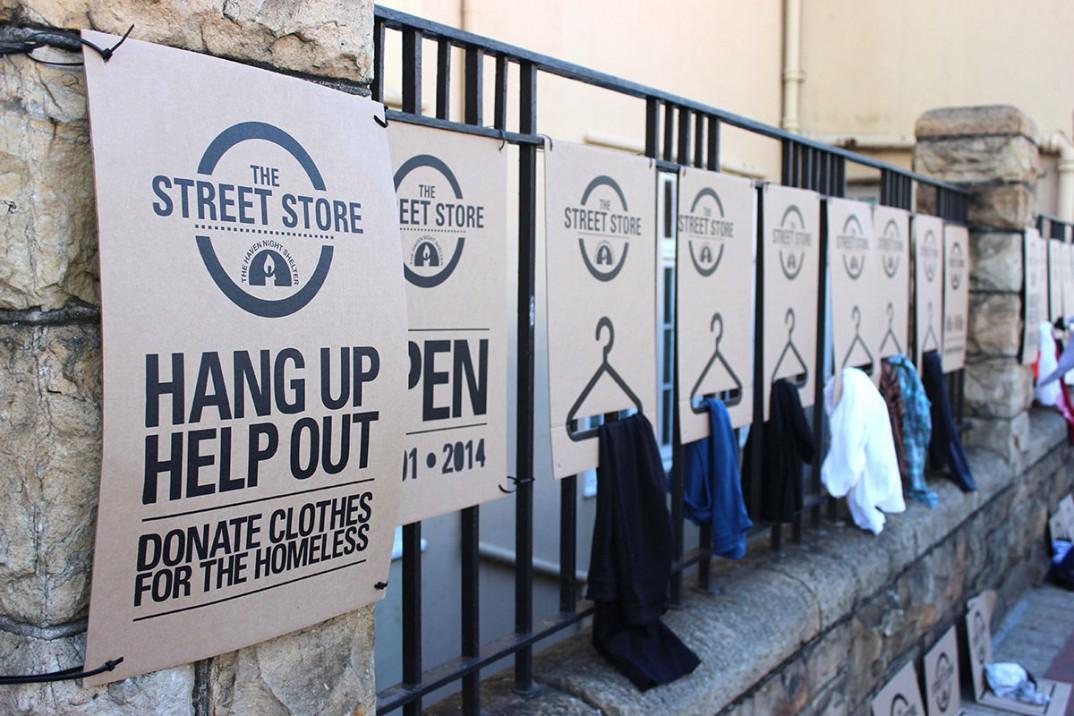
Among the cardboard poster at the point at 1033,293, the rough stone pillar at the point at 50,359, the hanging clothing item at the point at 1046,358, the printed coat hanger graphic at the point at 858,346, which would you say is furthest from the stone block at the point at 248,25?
Answer: the hanging clothing item at the point at 1046,358

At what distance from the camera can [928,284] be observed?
5039 mm

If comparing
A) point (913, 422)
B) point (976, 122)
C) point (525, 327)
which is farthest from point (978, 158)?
point (525, 327)

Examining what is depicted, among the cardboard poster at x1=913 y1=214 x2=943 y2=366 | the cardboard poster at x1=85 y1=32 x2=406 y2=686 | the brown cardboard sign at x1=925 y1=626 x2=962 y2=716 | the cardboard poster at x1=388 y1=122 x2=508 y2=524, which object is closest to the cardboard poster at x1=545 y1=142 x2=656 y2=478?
the cardboard poster at x1=388 y1=122 x2=508 y2=524

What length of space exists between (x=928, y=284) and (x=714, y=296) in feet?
7.95

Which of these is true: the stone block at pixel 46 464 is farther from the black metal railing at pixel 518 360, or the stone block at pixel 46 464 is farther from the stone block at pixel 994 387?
the stone block at pixel 994 387

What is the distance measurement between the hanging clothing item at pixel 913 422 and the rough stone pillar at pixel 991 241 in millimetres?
1574

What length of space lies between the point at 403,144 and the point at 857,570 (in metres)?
2.53

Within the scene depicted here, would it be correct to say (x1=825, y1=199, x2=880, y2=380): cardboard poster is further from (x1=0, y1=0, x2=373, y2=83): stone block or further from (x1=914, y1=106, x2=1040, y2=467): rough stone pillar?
(x1=0, y1=0, x2=373, y2=83): stone block

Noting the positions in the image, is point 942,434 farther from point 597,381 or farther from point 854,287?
point 597,381

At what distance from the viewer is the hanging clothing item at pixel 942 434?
4898 millimetres

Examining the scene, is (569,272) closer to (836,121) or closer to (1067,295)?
(1067,295)

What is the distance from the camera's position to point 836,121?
9.87m

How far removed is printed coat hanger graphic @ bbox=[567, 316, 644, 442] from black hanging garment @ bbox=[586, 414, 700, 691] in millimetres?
70

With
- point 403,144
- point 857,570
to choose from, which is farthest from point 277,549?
point 857,570
